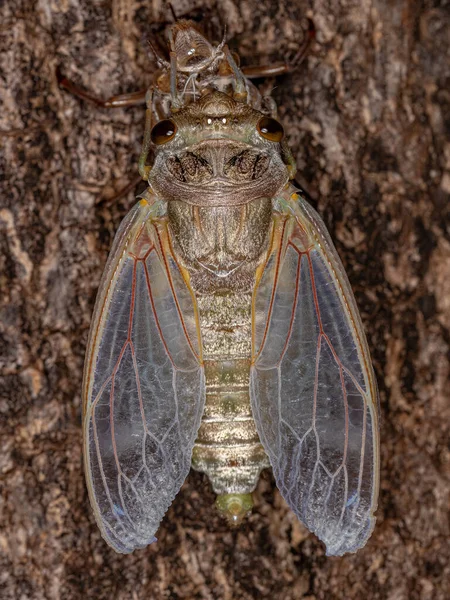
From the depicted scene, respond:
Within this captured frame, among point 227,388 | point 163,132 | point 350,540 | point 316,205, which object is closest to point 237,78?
point 163,132

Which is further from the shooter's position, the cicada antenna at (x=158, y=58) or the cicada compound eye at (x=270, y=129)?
the cicada antenna at (x=158, y=58)

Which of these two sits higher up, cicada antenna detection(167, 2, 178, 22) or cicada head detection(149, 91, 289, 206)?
cicada antenna detection(167, 2, 178, 22)

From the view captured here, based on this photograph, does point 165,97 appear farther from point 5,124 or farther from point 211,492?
point 211,492

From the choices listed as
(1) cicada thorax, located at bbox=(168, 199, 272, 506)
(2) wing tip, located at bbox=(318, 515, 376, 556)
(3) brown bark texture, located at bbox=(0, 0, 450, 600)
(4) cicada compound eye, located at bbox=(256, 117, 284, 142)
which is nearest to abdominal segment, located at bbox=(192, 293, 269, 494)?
(1) cicada thorax, located at bbox=(168, 199, 272, 506)

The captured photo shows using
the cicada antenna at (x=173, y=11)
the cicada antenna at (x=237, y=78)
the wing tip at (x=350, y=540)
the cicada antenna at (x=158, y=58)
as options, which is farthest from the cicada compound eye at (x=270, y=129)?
the wing tip at (x=350, y=540)

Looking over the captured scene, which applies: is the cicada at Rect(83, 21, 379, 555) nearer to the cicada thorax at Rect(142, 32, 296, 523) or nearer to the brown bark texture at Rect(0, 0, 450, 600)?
the cicada thorax at Rect(142, 32, 296, 523)

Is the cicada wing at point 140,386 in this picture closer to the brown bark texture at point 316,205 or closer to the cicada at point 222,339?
the cicada at point 222,339
